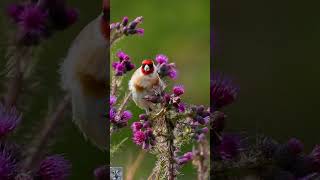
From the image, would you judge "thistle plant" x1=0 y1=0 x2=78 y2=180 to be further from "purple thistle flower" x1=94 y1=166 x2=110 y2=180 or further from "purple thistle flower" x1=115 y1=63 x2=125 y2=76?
"purple thistle flower" x1=115 y1=63 x2=125 y2=76

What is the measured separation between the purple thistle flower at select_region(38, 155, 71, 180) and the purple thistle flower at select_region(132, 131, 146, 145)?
259 millimetres

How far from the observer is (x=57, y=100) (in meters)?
1.90

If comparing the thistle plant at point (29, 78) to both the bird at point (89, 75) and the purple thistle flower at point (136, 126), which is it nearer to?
the bird at point (89, 75)

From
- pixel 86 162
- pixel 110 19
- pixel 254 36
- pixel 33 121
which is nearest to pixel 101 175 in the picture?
pixel 86 162

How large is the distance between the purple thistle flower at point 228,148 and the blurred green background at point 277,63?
9cm

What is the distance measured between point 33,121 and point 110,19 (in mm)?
454

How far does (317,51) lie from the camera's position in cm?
200

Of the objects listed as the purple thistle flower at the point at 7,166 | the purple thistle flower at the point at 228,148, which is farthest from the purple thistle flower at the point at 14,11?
the purple thistle flower at the point at 228,148

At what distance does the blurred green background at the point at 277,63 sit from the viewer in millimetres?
1982

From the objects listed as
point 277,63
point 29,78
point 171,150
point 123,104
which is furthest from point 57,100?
point 277,63

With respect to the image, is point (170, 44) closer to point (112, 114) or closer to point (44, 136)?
point (112, 114)

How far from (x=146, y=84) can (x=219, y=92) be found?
0.27m

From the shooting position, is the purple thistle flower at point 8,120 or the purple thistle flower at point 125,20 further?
the purple thistle flower at point 125,20

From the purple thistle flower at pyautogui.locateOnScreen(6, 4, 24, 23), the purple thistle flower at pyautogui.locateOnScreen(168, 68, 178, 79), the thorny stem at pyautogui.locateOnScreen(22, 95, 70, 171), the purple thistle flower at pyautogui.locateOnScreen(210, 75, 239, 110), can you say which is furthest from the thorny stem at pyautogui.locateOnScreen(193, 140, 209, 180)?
the purple thistle flower at pyautogui.locateOnScreen(6, 4, 24, 23)
